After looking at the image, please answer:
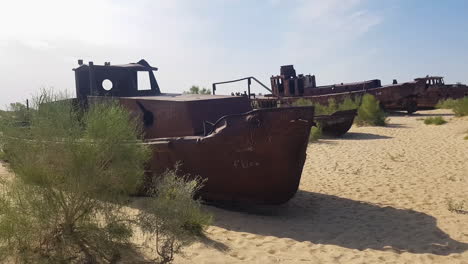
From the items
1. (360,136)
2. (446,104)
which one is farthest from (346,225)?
(446,104)

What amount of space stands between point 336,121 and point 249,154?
1111 centimetres

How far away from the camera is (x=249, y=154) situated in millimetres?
6008

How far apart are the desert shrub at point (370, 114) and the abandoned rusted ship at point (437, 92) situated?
626 centimetres

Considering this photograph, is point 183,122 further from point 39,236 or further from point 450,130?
point 450,130

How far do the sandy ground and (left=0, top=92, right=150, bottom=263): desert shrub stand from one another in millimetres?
889

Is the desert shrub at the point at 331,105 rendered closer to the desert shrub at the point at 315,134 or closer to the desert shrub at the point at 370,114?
the desert shrub at the point at 370,114

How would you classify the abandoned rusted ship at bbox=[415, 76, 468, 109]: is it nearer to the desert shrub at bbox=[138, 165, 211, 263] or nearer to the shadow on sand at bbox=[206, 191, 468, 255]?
the shadow on sand at bbox=[206, 191, 468, 255]

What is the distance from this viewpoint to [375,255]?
4.82m

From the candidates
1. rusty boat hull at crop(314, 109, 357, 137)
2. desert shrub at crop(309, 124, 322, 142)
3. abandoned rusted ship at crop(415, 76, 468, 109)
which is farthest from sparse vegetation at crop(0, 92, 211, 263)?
abandoned rusted ship at crop(415, 76, 468, 109)

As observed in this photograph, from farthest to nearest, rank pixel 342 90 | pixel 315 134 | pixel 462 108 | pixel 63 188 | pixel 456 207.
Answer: pixel 342 90, pixel 462 108, pixel 315 134, pixel 456 207, pixel 63 188

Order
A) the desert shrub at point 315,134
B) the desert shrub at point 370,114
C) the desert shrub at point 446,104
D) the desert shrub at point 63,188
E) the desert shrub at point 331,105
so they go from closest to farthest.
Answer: the desert shrub at point 63,188
the desert shrub at point 315,134
the desert shrub at point 370,114
the desert shrub at point 331,105
the desert shrub at point 446,104

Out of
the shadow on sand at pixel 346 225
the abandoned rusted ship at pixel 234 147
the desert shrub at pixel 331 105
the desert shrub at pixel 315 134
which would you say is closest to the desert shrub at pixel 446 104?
the desert shrub at pixel 331 105

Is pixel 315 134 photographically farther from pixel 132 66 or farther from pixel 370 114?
pixel 132 66

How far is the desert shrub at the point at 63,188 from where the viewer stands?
13.0ft
